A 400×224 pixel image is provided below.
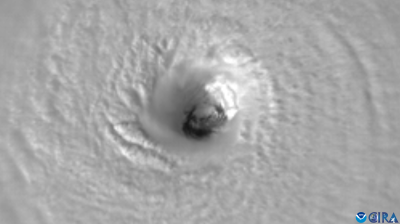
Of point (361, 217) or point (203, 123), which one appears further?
point (203, 123)

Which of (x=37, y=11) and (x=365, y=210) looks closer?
(x=365, y=210)

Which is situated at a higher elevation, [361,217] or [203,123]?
[203,123]

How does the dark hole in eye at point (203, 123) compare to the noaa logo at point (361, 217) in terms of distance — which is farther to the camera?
the dark hole in eye at point (203, 123)

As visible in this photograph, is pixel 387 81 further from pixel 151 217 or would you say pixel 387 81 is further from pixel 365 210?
pixel 151 217

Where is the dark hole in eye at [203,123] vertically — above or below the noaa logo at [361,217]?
above

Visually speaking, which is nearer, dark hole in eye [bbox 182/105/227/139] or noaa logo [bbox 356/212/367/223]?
noaa logo [bbox 356/212/367/223]

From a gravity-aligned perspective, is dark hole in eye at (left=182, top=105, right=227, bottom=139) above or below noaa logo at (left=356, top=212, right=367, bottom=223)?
above

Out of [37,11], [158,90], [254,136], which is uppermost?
[37,11]

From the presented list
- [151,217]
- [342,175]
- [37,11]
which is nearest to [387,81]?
[342,175]
